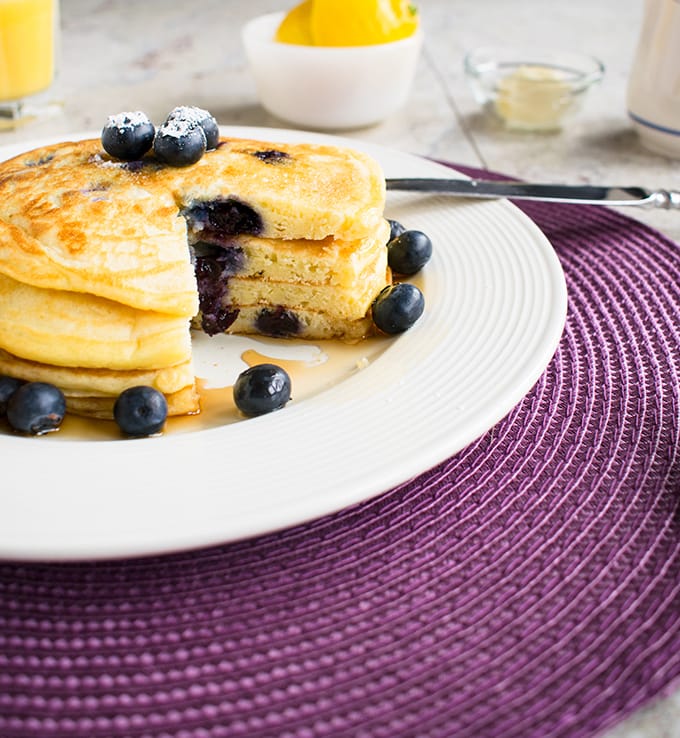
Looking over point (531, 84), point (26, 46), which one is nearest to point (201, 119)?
point (26, 46)

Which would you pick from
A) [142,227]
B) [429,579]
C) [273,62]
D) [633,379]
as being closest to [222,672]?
[429,579]

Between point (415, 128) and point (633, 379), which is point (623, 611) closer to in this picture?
point (633, 379)

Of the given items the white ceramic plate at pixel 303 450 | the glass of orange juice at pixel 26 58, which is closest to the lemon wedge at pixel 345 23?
the glass of orange juice at pixel 26 58

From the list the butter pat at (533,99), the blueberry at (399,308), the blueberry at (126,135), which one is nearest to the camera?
the blueberry at (399,308)

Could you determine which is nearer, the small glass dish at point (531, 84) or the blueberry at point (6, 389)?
the blueberry at point (6, 389)

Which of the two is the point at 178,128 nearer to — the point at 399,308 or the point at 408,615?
the point at 399,308

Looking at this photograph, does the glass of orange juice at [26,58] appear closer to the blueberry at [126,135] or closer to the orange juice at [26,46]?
the orange juice at [26,46]
